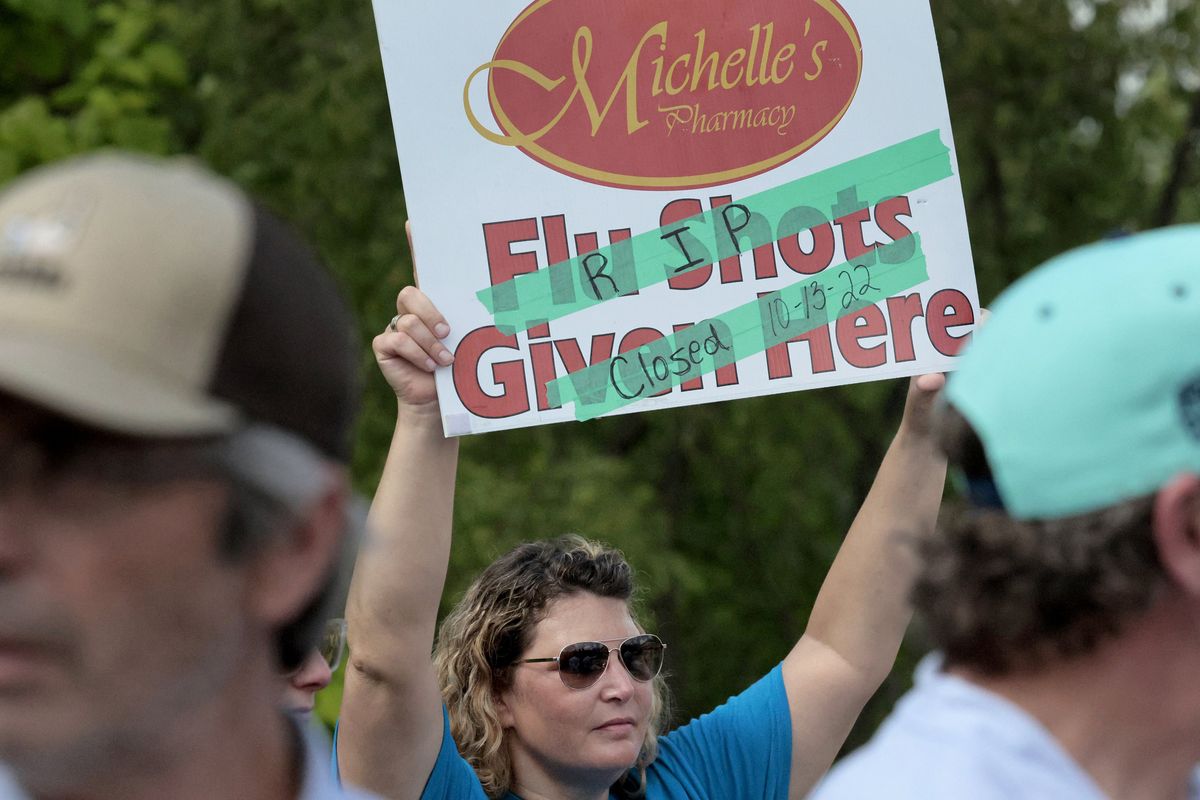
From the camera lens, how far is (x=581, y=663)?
3.07 metres

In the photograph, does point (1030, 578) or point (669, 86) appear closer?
point (1030, 578)

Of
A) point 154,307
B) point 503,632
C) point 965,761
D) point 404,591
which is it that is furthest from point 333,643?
point 154,307

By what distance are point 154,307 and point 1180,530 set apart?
2.97ft

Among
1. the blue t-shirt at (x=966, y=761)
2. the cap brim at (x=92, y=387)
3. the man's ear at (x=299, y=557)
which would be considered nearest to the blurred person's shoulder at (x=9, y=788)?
the man's ear at (x=299, y=557)

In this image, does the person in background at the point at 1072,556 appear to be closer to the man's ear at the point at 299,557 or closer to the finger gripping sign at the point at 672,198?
the man's ear at the point at 299,557

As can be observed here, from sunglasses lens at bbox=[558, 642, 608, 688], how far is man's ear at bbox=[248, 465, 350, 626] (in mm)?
1639

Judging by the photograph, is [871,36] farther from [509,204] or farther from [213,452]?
[213,452]

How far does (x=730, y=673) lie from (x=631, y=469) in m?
1.66

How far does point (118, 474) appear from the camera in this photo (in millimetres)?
1256

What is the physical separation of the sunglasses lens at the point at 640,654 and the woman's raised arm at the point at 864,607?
0.25 m

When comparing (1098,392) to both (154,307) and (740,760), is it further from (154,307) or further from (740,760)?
(740,760)

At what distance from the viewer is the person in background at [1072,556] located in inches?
57.8

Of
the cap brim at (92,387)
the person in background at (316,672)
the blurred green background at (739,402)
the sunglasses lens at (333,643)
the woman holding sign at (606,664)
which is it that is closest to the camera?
the cap brim at (92,387)

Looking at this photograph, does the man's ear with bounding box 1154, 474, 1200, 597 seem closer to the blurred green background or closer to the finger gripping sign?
the finger gripping sign
